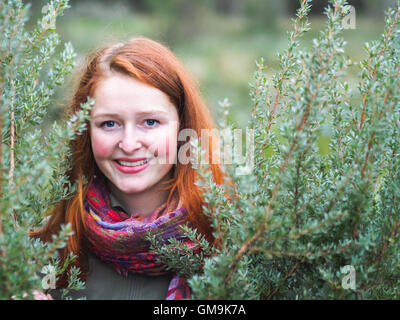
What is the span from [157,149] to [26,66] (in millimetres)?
672

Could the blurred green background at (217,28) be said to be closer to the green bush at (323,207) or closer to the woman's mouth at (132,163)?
the woman's mouth at (132,163)

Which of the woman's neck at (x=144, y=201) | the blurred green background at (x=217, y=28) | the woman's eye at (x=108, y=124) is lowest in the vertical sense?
the woman's neck at (x=144, y=201)

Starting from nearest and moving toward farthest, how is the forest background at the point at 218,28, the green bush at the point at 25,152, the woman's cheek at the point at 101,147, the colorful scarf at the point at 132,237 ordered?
the green bush at the point at 25,152, the colorful scarf at the point at 132,237, the woman's cheek at the point at 101,147, the forest background at the point at 218,28

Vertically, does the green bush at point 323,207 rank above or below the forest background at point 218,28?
below

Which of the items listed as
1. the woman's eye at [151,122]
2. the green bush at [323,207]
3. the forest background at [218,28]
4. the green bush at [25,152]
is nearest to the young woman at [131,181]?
the woman's eye at [151,122]

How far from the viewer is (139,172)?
1.97 meters

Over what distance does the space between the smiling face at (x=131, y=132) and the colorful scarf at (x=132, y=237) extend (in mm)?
159

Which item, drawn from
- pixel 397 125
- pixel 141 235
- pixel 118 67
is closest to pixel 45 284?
pixel 141 235

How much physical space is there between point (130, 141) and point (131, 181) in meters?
0.21

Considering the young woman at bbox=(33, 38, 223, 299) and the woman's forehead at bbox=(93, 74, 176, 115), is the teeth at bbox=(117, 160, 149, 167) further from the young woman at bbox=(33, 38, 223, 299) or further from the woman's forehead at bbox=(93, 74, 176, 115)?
the woman's forehead at bbox=(93, 74, 176, 115)

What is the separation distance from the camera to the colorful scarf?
5.92 ft

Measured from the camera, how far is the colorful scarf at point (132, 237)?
71.0 inches

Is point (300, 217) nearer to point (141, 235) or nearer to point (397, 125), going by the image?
point (397, 125)

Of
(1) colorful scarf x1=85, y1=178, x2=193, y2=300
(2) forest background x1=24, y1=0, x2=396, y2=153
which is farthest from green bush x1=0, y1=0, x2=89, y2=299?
(2) forest background x1=24, y1=0, x2=396, y2=153
